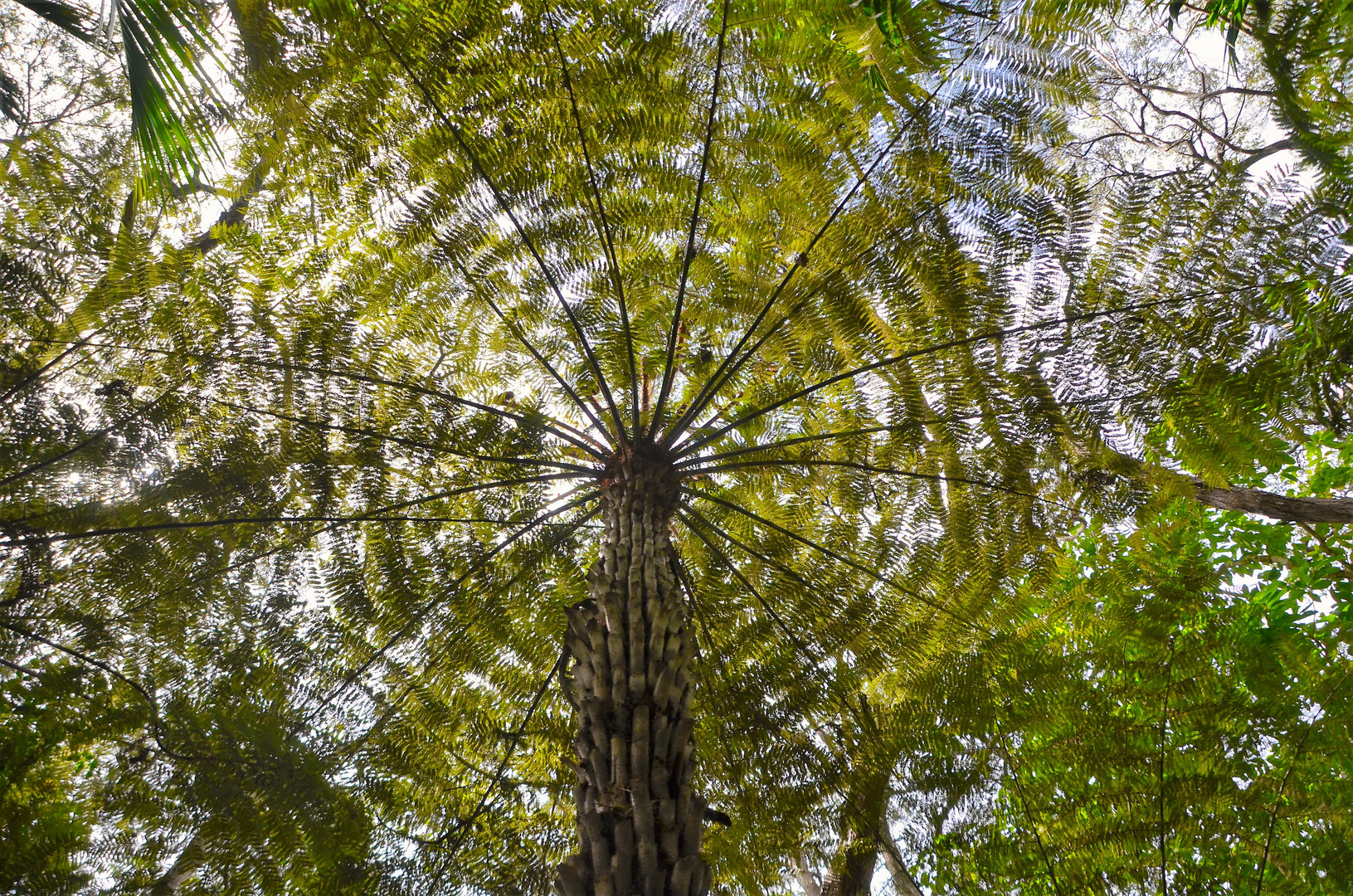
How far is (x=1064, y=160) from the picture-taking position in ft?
7.89

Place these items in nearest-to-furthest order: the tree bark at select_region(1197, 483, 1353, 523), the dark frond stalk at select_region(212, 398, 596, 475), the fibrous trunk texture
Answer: the fibrous trunk texture
the dark frond stalk at select_region(212, 398, 596, 475)
the tree bark at select_region(1197, 483, 1353, 523)

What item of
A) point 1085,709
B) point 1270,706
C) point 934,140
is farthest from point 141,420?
point 1270,706

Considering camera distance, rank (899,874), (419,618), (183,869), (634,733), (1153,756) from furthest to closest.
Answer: (899,874) < (1153,756) < (419,618) < (183,869) < (634,733)

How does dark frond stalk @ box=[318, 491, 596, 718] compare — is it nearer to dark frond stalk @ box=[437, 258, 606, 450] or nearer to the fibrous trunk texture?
dark frond stalk @ box=[437, 258, 606, 450]

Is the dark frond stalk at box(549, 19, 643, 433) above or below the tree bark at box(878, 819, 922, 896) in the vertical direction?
above

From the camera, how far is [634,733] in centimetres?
154

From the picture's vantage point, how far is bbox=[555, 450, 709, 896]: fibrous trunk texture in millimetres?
1340

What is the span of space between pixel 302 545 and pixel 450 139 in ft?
5.48

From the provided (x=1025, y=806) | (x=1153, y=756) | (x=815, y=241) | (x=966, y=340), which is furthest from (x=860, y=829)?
(x=815, y=241)

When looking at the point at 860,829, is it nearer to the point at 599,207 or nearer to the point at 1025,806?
the point at 1025,806

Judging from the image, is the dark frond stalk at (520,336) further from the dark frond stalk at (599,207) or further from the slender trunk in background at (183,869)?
the slender trunk in background at (183,869)

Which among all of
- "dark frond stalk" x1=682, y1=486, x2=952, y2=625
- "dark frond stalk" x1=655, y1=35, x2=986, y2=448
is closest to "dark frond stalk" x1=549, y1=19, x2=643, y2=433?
"dark frond stalk" x1=655, y1=35, x2=986, y2=448

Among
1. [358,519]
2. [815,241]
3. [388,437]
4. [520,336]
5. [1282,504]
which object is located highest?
[520,336]

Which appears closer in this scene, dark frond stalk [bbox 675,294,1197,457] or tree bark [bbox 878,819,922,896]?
dark frond stalk [bbox 675,294,1197,457]
